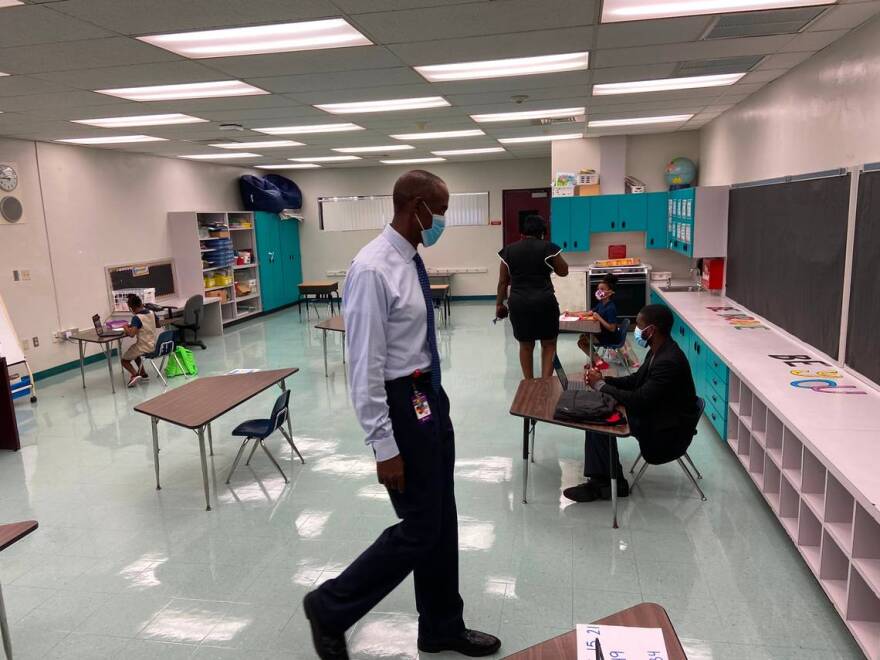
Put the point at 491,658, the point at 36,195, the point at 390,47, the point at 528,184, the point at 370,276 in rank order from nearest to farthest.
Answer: the point at 370,276 → the point at 491,658 → the point at 390,47 → the point at 36,195 → the point at 528,184

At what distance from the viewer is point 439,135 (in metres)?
8.63

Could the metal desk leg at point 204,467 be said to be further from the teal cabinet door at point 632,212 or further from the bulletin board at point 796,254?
the teal cabinet door at point 632,212

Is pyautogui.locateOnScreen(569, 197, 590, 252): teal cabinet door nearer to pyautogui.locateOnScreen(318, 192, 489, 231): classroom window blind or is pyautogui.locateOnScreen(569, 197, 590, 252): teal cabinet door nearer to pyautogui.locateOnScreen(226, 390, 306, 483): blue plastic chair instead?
pyautogui.locateOnScreen(318, 192, 489, 231): classroom window blind

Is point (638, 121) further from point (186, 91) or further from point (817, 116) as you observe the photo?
point (186, 91)

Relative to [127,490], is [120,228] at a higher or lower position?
higher

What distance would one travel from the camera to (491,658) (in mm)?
2619

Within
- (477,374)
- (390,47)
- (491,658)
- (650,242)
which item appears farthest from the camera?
(650,242)

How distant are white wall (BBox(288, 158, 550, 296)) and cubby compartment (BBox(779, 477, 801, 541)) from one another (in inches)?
407

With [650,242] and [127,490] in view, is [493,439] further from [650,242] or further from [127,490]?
[650,242]

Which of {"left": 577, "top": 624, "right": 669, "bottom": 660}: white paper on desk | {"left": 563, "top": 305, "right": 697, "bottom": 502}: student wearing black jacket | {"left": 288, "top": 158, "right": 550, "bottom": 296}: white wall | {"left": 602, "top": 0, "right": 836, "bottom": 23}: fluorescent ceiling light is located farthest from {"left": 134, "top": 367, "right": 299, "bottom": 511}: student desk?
{"left": 288, "top": 158, "right": 550, "bottom": 296}: white wall

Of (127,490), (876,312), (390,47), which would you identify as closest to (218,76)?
(390,47)

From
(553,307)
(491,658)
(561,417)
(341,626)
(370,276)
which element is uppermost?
(370,276)

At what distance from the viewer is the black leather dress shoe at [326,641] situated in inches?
96.0

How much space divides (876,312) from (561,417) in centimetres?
184
